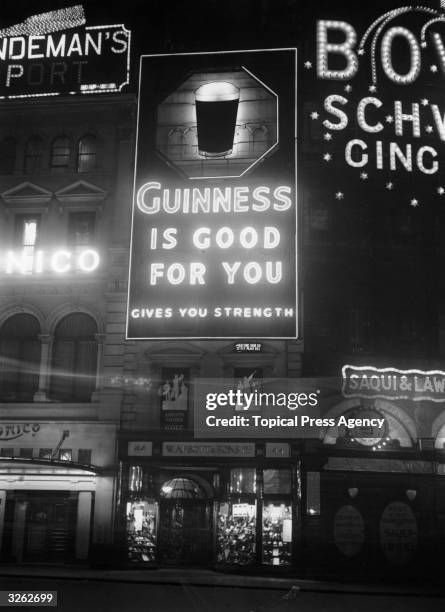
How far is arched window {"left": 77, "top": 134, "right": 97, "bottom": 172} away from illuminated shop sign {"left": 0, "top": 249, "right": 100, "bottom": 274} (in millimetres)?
3798

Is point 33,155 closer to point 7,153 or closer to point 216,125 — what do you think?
point 7,153

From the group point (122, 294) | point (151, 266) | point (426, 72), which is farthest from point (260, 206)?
point (426, 72)

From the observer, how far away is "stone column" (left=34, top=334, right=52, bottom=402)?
2764cm

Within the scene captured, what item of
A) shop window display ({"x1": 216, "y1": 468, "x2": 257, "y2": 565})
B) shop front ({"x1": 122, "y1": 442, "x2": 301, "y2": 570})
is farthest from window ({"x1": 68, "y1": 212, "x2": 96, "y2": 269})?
shop window display ({"x1": 216, "y1": 468, "x2": 257, "y2": 565})

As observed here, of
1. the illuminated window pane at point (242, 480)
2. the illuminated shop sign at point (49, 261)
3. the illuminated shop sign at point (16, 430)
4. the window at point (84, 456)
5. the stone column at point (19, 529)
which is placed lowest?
the stone column at point (19, 529)

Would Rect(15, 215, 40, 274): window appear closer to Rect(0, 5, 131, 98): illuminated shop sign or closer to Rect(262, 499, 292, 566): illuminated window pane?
Rect(0, 5, 131, 98): illuminated shop sign

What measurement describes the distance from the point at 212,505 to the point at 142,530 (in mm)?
2779

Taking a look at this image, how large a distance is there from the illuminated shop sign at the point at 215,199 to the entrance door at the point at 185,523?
6.21 meters

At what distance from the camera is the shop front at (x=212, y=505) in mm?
26109

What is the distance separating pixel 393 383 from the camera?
2694 cm

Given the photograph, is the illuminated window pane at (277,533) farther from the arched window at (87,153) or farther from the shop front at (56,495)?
the arched window at (87,153)

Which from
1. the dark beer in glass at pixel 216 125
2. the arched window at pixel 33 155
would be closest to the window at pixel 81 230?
the arched window at pixel 33 155

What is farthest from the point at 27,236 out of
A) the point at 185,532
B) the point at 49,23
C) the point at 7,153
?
the point at 185,532

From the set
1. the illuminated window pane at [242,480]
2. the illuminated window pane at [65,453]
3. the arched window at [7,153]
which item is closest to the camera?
the illuminated window pane at [242,480]
